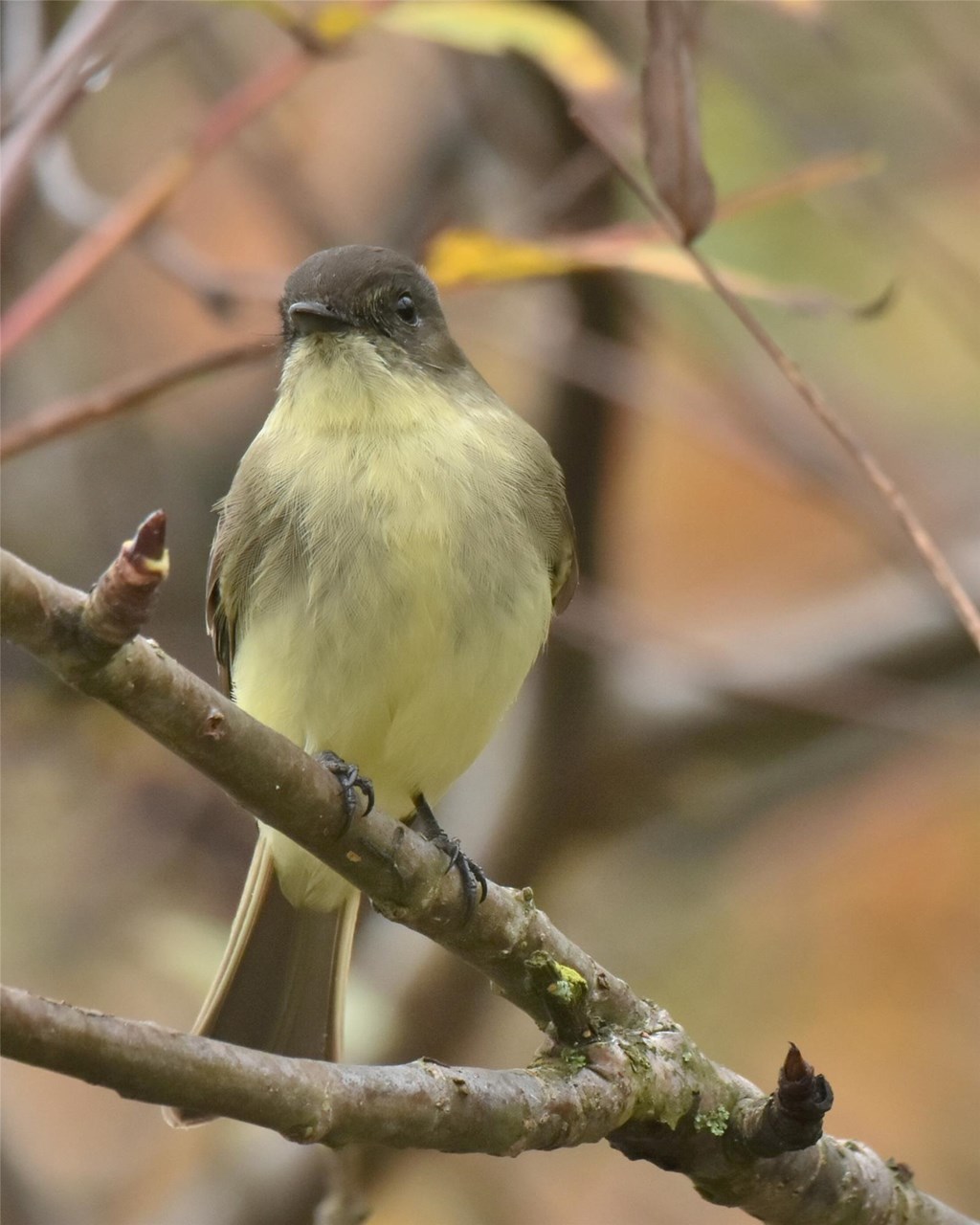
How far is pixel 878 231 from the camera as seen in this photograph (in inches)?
197

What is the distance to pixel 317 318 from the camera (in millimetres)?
3326

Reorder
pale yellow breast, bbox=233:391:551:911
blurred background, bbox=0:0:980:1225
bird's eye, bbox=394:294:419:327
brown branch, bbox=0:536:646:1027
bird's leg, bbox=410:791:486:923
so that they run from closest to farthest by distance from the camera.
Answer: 1. brown branch, bbox=0:536:646:1027
2. bird's leg, bbox=410:791:486:923
3. pale yellow breast, bbox=233:391:551:911
4. bird's eye, bbox=394:294:419:327
5. blurred background, bbox=0:0:980:1225

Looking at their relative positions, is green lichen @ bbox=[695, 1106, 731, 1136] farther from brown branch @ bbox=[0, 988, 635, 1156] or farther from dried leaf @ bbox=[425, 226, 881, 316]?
dried leaf @ bbox=[425, 226, 881, 316]

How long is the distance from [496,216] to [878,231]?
3.72 feet

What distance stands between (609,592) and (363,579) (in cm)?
158

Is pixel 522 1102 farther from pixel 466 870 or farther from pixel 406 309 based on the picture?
pixel 406 309

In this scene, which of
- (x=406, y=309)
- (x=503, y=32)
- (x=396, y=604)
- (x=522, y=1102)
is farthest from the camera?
(x=406, y=309)

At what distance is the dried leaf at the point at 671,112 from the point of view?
2.14m

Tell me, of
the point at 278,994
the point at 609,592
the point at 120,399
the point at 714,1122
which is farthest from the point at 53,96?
the point at 609,592

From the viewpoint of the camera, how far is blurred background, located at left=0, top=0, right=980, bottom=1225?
167 inches

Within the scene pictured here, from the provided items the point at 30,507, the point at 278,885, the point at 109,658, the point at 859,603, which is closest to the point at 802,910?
the point at 859,603

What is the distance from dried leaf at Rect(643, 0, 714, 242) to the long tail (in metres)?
1.82

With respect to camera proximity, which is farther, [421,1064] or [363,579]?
[363,579]

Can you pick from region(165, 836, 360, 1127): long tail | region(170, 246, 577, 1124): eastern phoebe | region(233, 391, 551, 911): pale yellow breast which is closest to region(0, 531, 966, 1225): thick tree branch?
region(170, 246, 577, 1124): eastern phoebe
